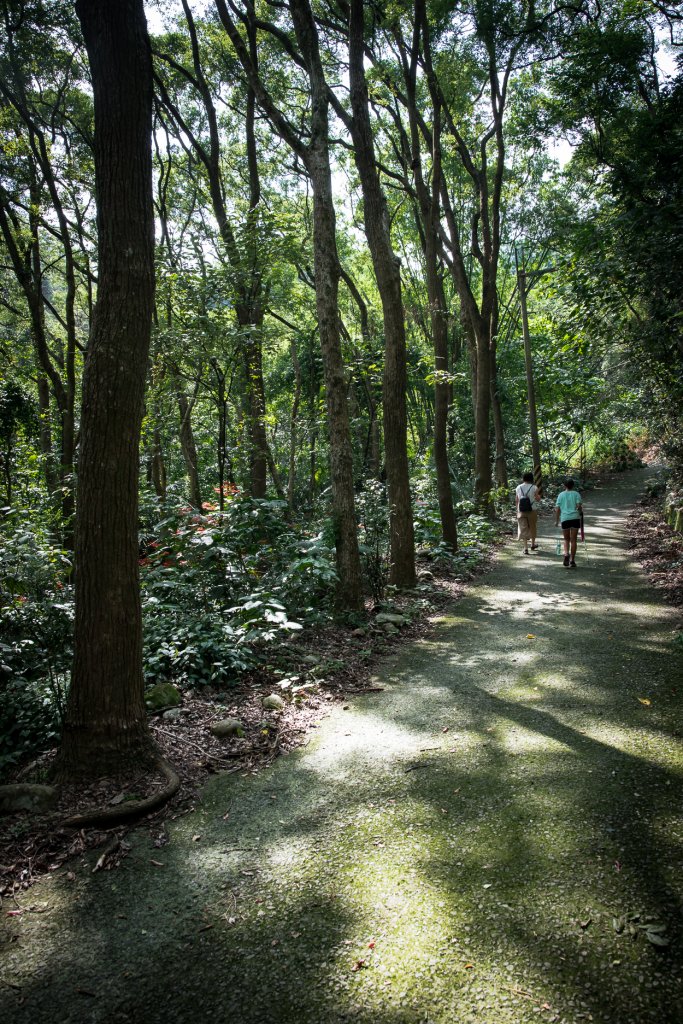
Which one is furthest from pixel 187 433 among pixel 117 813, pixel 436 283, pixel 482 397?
pixel 117 813

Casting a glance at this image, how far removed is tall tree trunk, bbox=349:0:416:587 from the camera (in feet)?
30.6

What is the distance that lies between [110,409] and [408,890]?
3.60 meters

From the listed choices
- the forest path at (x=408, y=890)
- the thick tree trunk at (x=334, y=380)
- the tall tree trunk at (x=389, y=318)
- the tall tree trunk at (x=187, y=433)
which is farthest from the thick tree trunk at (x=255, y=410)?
the forest path at (x=408, y=890)

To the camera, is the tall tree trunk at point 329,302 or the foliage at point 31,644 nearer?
the foliage at point 31,644

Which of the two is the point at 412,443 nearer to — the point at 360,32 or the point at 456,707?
the point at 360,32

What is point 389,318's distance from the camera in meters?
10.1

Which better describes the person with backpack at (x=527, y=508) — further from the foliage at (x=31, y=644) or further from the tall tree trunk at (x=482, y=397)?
the foliage at (x=31, y=644)

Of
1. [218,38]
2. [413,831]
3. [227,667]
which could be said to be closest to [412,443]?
[218,38]

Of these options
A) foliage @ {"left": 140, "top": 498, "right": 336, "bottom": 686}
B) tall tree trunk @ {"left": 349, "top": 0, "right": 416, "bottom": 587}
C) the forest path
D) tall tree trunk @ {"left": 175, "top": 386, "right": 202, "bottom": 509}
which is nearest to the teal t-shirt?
tall tree trunk @ {"left": 349, "top": 0, "right": 416, "bottom": 587}

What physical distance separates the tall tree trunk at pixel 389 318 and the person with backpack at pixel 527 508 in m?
4.74

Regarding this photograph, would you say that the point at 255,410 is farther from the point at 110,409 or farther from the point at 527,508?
the point at 110,409

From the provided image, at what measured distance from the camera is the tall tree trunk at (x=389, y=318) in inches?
367

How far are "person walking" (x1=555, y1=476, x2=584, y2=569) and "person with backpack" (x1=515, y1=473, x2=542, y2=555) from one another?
1911 millimetres

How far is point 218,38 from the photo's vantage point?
49.8ft
